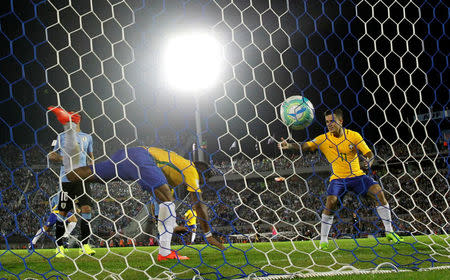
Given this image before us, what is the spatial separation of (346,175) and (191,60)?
629 cm

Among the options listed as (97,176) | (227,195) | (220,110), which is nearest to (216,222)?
(227,195)

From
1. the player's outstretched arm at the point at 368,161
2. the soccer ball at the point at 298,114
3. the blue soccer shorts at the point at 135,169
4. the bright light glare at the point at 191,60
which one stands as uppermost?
the bright light glare at the point at 191,60

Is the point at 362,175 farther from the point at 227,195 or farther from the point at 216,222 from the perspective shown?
the point at 227,195

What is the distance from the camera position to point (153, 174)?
378 centimetres

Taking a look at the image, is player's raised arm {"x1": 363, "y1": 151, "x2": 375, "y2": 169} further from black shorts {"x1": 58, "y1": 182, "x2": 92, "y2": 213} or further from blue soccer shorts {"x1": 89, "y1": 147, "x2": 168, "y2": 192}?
black shorts {"x1": 58, "y1": 182, "x2": 92, "y2": 213}

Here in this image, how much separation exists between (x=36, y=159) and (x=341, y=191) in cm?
2192

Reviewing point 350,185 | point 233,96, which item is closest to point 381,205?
point 350,185

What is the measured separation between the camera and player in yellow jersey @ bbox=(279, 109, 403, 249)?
503 centimetres

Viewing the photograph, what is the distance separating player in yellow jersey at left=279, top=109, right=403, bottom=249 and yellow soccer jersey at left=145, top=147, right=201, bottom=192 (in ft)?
4.65

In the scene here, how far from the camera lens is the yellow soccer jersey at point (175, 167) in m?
4.18

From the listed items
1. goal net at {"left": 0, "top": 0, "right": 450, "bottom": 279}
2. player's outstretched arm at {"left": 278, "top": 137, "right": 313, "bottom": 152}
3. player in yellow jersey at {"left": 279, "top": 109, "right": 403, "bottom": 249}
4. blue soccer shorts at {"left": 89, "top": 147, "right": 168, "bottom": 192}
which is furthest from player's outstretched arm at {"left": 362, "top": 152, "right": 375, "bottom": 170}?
goal net at {"left": 0, "top": 0, "right": 450, "bottom": 279}

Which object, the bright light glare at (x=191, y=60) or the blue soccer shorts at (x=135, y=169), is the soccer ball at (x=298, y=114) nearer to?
the blue soccer shorts at (x=135, y=169)

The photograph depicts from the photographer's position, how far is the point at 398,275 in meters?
2.45

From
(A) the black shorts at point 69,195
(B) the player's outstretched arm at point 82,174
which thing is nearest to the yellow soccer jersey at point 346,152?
(B) the player's outstretched arm at point 82,174
